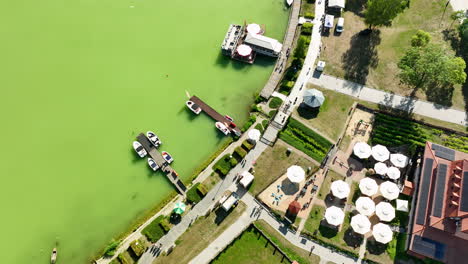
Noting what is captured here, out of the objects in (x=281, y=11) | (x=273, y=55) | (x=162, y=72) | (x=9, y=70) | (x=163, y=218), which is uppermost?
(x=281, y=11)

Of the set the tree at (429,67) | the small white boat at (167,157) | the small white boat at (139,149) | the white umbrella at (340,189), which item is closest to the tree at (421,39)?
the tree at (429,67)

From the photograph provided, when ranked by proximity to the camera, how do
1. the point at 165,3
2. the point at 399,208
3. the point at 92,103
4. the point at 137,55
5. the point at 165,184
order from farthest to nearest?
the point at 165,3 → the point at 137,55 → the point at 92,103 → the point at 165,184 → the point at 399,208

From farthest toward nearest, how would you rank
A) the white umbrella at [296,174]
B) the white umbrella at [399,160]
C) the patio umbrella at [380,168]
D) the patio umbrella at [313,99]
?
the patio umbrella at [313,99]
the white umbrella at [399,160]
the patio umbrella at [380,168]
the white umbrella at [296,174]

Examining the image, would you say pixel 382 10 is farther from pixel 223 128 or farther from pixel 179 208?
pixel 179 208

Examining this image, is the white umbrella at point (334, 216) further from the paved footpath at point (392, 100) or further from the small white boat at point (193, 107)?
the small white boat at point (193, 107)

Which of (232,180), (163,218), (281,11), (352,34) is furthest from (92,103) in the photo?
(352,34)

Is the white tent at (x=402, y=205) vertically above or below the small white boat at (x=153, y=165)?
above

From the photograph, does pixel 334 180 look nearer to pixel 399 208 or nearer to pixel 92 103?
pixel 399 208

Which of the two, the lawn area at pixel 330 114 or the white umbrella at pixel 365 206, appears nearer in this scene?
the white umbrella at pixel 365 206
